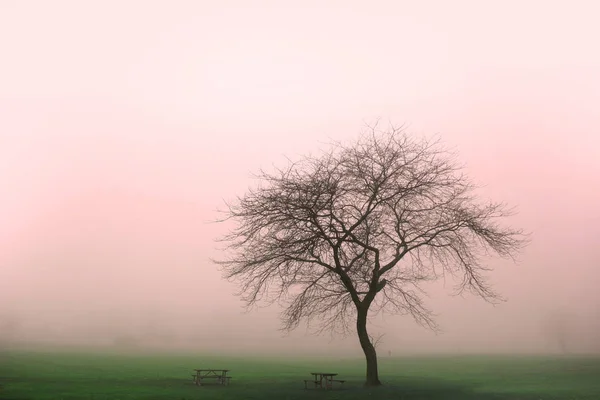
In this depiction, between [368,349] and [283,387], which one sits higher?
[368,349]

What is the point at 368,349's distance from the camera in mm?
27719

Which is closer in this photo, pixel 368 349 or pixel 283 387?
pixel 368 349

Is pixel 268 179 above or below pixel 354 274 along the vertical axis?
above

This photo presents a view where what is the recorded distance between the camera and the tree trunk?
27.5 m

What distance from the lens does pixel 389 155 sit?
28.0 meters

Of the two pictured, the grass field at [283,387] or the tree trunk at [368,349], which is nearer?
the grass field at [283,387]

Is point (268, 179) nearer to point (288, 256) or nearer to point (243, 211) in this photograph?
point (243, 211)

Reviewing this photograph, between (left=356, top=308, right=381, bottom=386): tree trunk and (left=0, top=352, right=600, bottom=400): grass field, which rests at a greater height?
(left=356, top=308, right=381, bottom=386): tree trunk

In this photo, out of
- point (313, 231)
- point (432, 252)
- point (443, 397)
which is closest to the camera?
point (443, 397)

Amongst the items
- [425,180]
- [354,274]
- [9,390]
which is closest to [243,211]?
[354,274]

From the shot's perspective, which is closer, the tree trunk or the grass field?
the grass field

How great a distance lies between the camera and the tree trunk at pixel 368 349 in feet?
90.1

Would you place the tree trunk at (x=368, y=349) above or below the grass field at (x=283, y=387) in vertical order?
above

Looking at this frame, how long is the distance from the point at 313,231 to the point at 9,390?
1545 cm
